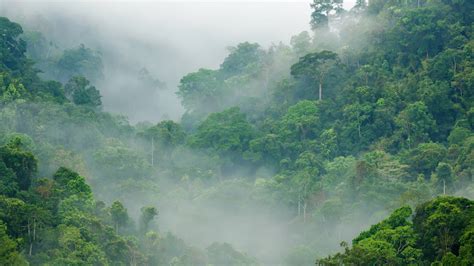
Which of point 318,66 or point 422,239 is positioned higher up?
point 318,66

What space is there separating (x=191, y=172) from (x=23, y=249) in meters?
16.3

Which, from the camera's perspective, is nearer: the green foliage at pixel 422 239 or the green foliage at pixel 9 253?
the green foliage at pixel 422 239

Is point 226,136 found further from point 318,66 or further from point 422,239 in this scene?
point 422,239

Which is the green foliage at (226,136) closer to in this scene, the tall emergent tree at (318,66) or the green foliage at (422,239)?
the tall emergent tree at (318,66)

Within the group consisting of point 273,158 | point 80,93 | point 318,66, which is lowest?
point 273,158

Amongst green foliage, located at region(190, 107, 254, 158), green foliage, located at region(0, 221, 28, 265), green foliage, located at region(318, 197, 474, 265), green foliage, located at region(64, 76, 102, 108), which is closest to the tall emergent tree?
green foliage, located at region(190, 107, 254, 158)

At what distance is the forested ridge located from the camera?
4372cm

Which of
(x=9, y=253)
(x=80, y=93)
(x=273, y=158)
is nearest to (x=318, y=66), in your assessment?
(x=273, y=158)

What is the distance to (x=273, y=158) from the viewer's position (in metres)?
57.3

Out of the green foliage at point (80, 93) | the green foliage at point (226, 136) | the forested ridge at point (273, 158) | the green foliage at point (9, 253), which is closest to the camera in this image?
the green foliage at point (9, 253)

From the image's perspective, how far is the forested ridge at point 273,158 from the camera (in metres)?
43.7

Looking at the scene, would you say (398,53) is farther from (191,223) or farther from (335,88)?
(191,223)

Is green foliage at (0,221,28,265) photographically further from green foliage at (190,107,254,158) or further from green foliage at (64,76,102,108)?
green foliage at (64,76,102,108)

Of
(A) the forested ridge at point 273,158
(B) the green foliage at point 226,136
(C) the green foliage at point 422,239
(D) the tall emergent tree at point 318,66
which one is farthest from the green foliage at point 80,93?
(C) the green foliage at point 422,239
